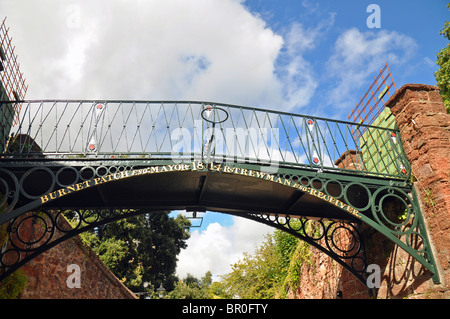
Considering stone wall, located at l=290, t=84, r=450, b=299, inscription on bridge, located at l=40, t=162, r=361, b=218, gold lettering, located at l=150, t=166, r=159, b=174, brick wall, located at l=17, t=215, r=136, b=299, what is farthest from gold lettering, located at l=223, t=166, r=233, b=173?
brick wall, located at l=17, t=215, r=136, b=299

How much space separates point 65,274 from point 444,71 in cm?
1398

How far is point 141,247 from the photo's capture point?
76.8 ft

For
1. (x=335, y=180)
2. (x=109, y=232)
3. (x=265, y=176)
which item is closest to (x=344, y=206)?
(x=335, y=180)

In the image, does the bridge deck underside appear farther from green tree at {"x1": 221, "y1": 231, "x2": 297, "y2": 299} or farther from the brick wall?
green tree at {"x1": 221, "y1": 231, "x2": 297, "y2": 299}

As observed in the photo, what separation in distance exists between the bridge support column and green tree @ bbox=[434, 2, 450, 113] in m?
5.91

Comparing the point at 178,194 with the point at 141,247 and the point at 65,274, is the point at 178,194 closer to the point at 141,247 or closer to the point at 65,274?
the point at 65,274

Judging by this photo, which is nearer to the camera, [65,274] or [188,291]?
[65,274]

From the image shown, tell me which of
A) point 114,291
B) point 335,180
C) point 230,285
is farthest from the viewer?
point 230,285

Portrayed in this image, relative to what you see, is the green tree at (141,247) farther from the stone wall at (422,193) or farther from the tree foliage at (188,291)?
the stone wall at (422,193)

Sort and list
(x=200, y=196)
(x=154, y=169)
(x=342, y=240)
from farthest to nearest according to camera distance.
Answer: (x=342, y=240) < (x=200, y=196) < (x=154, y=169)

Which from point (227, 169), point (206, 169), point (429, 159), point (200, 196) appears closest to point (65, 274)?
point (200, 196)

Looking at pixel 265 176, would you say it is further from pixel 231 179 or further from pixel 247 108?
pixel 247 108

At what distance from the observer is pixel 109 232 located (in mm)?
22062

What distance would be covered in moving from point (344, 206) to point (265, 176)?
1.59 meters
